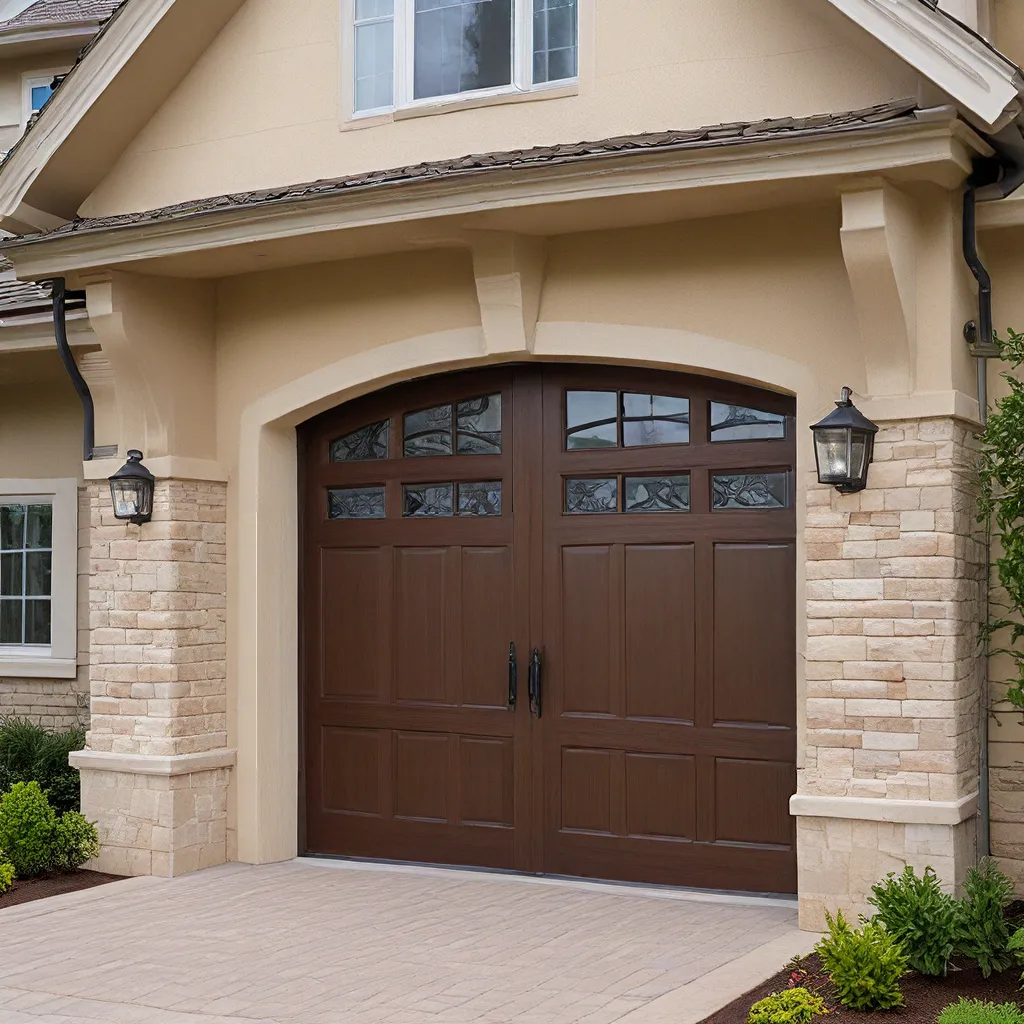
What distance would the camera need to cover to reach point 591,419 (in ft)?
28.0

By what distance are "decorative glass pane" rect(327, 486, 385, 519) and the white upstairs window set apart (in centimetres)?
242

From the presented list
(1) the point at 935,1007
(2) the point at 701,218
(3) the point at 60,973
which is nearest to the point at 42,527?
(3) the point at 60,973

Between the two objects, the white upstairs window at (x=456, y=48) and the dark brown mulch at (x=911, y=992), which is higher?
the white upstairs window at (x=456, y=48)

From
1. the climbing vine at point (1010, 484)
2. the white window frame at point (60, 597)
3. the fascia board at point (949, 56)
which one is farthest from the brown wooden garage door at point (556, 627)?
the white window frame at point (60, 597)

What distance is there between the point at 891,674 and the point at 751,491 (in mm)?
1515

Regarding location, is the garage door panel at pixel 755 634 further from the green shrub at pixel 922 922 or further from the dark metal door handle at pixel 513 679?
the green shrub at pixel 922 922

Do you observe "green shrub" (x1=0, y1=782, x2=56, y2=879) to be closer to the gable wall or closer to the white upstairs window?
the gable wall

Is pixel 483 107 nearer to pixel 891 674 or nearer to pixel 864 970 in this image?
pixel 891 674

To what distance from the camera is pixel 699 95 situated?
7617 mm

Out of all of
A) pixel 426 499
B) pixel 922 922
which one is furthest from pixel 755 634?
pixel 426 499

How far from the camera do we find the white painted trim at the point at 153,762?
8.82 m

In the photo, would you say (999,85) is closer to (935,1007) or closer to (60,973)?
(935,1007)

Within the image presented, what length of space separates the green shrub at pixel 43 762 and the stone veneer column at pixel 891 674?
5.21 m

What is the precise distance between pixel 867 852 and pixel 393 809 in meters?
3.35
